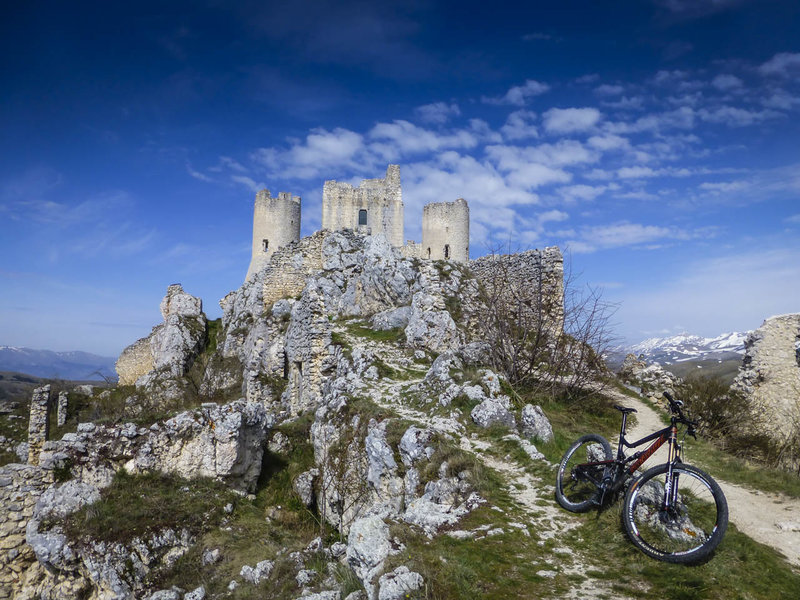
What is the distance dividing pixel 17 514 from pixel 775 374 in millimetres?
20087

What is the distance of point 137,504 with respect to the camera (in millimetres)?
7750

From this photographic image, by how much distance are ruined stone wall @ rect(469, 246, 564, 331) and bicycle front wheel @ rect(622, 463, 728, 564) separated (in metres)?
9.87

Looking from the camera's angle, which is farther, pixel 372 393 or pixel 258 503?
pixel 372 393


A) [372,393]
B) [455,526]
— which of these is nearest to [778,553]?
[455,526]

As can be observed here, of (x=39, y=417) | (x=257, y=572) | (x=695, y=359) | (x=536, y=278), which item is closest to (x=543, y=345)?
(x=536, y=278)

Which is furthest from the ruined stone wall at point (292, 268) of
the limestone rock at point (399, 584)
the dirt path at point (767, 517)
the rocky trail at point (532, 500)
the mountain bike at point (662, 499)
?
the limestone rock at point (399, 584)

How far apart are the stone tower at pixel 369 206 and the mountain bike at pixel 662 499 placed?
32.8m

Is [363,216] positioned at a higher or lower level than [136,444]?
higher

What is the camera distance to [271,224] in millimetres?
38625

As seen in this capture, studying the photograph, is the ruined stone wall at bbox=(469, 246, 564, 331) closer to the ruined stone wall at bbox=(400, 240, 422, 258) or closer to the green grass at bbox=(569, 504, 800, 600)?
the green grass at bbox=(569, 504, 800, 600)

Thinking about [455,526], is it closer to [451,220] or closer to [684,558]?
[684,558]

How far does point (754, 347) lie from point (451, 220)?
2565 cm

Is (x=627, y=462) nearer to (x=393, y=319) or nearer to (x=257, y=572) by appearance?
(x=257, y=572)

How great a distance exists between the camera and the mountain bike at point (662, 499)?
4.42 metres
